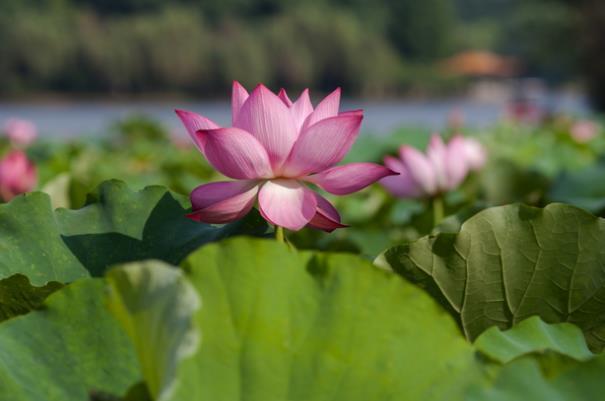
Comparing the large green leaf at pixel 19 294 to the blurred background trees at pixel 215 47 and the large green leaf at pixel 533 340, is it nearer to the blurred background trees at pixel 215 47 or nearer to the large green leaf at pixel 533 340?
the large green leaf at pixel 533 340

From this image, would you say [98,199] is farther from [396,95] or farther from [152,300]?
[396,95]

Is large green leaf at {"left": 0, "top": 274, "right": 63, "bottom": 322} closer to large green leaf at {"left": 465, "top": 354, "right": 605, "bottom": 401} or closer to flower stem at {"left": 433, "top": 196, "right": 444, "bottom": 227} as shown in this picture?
large green leaf at {"left": 465, "top": 354, "right": 605, "bottom": 401}

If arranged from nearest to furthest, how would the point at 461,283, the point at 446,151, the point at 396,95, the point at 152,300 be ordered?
1. the point at 152,300
2. the point at 461,283
3. the point at 446,151
4. the point at 396,95

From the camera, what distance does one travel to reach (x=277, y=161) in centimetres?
51

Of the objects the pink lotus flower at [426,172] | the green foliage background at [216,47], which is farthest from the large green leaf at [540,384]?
the green foliage background at [216,47]

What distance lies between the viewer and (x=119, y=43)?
25469mm

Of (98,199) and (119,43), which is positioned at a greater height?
(98,199)

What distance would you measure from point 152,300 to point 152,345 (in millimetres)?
21

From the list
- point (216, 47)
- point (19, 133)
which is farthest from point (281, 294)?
point (216, 47)

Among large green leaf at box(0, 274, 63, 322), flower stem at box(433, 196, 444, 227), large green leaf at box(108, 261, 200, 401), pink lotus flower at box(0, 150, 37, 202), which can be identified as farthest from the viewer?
Answer: pink lotus flower at box(0, 150, 37, 202)

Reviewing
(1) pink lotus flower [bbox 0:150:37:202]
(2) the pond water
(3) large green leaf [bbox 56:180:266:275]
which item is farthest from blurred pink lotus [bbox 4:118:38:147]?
(3) large green leaf [bbox 56:180:266:275]

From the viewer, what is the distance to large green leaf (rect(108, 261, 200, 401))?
0.31 m

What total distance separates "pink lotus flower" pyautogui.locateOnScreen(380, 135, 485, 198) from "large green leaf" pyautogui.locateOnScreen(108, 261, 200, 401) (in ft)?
3.05

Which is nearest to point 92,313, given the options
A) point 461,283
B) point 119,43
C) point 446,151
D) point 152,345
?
point 152,345
